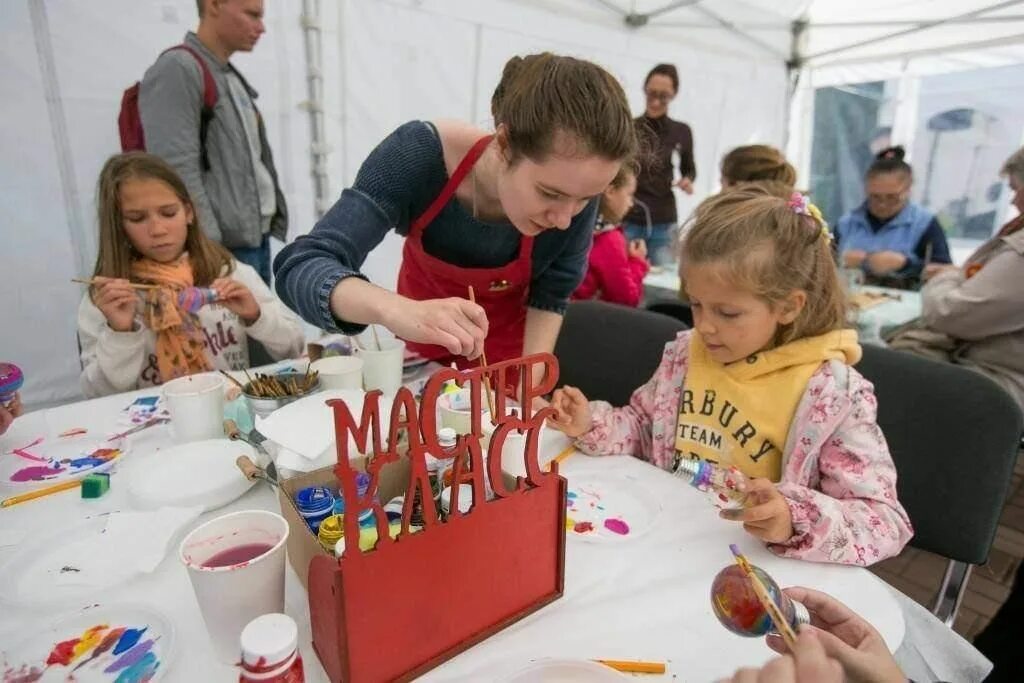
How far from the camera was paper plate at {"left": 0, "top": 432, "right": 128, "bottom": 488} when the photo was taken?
106 cm

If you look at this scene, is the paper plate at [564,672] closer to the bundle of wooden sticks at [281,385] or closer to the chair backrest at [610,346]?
the bundle of wooden sticks at [281,385]

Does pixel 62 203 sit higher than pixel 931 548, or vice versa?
pixel 62 203

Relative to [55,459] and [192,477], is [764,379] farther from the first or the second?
[55,459]

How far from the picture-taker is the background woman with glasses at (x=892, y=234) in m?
3.51

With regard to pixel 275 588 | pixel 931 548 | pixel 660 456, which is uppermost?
pixel 275 588

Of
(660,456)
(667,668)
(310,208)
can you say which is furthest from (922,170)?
(667,668)

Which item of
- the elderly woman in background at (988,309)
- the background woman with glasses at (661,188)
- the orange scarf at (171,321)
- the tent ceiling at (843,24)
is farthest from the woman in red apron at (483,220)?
the tent ceiling at (843,24)

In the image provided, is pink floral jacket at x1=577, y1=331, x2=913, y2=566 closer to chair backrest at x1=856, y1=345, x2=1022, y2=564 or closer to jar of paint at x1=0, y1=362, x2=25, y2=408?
chair backrest at x1=856, y1=345, x2=1022, y2=564

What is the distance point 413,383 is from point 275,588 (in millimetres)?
852

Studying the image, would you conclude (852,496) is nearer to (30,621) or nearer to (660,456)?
(660,456)

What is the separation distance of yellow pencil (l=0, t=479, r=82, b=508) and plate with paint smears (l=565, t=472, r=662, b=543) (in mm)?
872

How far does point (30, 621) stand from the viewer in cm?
73

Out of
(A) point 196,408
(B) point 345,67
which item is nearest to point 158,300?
(A) point 196,408

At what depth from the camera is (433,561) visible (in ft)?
2.14
